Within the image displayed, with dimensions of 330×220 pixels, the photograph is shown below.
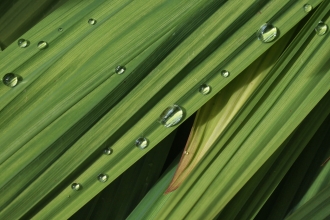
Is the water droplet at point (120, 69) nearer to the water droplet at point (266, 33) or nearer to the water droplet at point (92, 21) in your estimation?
the water droplet at point (92, 21)

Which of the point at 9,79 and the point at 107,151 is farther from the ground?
the point at 9,79

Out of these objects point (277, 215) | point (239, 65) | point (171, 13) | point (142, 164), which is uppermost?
point (171, 13)

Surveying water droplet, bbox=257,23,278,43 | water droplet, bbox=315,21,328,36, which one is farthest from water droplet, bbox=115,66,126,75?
water droplet, bbox=315,21,328,36

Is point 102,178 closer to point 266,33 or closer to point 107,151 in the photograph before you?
point 107,151

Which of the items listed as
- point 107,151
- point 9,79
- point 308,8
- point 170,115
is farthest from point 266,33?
Answer: point 9,79

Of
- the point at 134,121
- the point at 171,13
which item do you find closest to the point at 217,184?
the point at 134,121

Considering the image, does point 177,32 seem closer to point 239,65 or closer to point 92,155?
point 239,65
